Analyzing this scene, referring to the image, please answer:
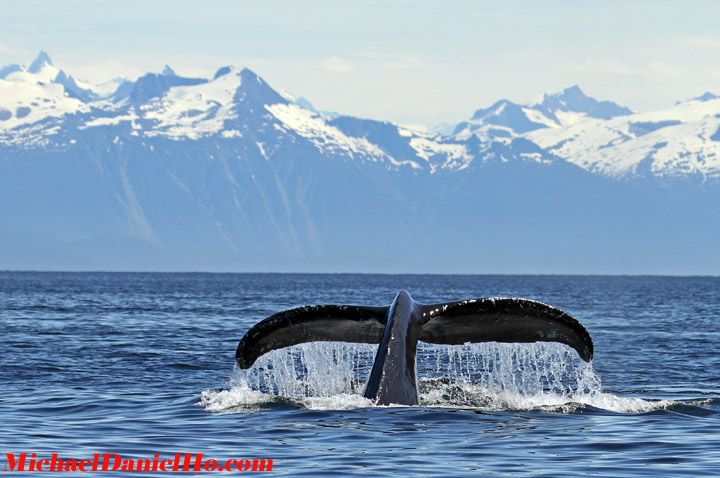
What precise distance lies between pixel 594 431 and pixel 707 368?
31.2 feet

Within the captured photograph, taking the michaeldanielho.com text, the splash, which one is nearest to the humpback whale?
the splash

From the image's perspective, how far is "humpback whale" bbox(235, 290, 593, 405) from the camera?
41.5 ft

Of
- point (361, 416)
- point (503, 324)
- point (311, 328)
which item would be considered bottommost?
point (361, 416)

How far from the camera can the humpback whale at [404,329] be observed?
41.5 feet

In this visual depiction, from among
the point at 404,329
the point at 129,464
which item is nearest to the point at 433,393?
the point at 404,329

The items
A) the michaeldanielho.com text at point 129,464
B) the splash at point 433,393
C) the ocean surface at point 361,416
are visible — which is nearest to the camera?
the michaeldanielho.com text at point 129,464

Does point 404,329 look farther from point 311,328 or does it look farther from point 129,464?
point 129,464

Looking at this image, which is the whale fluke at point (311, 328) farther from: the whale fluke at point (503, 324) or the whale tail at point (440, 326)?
the whale fluke at point (503, 324)

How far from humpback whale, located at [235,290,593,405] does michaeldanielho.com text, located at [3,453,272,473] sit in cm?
138

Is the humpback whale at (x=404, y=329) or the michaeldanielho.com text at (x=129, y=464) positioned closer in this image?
the michaeldanielho.com text at (x=129, y=464)

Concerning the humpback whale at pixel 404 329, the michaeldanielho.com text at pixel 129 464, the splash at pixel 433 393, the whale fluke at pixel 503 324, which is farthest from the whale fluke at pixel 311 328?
the michaeldanielho.com text at pixel 129 464

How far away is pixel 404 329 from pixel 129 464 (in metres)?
3.19

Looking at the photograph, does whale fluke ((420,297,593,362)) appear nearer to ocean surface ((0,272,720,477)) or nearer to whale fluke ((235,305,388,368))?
ocean surface ((0,272,720,477))

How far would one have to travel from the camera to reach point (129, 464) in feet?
36.3
